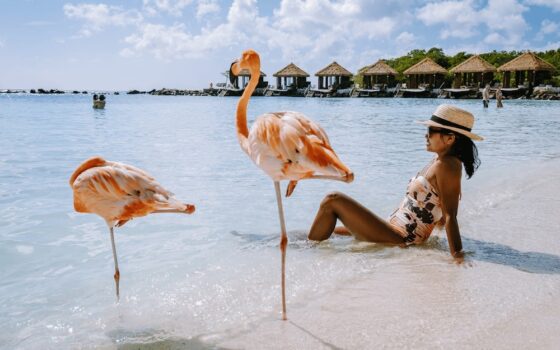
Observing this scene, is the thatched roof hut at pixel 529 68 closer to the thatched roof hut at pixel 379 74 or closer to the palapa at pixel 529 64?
the palapa at pixel 529 64

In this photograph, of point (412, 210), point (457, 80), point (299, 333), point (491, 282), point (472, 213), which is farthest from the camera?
point (457, 80)

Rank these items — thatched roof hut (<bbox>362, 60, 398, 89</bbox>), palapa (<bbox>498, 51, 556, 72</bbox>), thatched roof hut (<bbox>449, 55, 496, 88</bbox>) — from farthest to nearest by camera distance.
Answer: thatched roof hut (<bbox>362, 60, 398, 89</bbox>)
thatched roof hut (<bbox>449, 55, 496, 88</bbox>)
palapa (<bbox>498, 51, 556, 72</bbox>)

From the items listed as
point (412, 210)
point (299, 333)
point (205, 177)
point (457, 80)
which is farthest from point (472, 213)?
point (457, 80)

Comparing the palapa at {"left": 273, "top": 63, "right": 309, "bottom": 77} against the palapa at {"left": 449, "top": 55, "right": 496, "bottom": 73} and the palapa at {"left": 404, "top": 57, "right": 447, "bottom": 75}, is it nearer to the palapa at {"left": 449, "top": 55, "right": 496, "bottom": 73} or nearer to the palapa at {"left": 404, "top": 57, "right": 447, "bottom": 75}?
the palapa at {"left": 404, "top": 57, "right": 447, "bottom": 75}

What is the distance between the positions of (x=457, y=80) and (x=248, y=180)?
5490cm

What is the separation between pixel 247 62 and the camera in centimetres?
315

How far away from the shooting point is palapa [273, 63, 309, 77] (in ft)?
220

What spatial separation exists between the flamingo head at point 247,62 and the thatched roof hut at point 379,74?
190 ft

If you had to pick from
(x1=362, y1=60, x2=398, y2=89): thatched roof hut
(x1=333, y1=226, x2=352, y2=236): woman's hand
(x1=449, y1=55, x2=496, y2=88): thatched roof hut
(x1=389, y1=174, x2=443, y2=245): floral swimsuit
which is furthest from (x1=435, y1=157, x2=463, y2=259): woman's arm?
(x1=362, y1=60, x2=398, y2=89): thatched roof hut

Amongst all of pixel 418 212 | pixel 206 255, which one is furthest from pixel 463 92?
pixel 206 255

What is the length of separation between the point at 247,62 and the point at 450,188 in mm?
1850

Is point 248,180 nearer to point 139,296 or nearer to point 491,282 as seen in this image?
point 139,296

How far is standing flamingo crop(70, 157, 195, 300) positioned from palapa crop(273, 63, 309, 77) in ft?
215

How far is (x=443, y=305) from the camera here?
303cm
